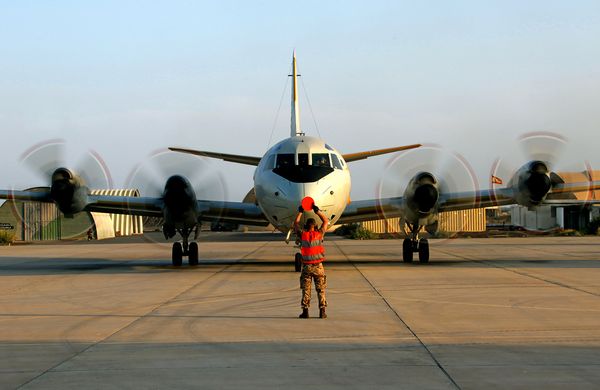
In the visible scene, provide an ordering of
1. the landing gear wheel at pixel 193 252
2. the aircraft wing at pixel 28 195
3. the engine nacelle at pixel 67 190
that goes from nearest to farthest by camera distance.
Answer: the engine nacelle at pixel 67 190 → the aircraft wing at pixel 28 195 → the landing gear wheel at pixel 193 252

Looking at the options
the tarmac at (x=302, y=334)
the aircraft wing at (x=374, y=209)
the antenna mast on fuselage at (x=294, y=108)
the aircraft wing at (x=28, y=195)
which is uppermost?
the antenna mast on fuselage at (x=294, y=108)

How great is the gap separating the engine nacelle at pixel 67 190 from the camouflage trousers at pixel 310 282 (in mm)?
13412

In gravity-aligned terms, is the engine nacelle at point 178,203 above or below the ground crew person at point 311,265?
above

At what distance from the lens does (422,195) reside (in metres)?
23.9

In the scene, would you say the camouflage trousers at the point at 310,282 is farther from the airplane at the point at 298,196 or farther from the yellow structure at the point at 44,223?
the yellow structure at the point at 44,223

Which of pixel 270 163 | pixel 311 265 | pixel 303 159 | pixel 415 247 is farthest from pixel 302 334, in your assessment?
pixel 415 247

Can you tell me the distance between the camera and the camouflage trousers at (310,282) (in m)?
11.7

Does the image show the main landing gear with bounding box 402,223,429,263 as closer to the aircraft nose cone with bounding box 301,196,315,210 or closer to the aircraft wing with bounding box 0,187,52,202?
the aircraft nose cone with bounding box 301,196,315,210

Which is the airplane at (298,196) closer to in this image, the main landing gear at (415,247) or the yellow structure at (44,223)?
the main landing gear at (415,247)

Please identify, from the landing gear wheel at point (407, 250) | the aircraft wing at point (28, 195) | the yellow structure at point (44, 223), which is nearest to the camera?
the aircraft wing at point (28, 195)

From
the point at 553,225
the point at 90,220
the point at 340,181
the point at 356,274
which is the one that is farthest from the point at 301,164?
the point at 553,225

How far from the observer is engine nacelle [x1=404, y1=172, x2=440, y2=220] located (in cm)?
2389

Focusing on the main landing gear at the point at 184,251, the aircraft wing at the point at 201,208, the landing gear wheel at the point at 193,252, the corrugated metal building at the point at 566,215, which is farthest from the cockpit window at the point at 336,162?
the corrugated metal building at the point at 566,215

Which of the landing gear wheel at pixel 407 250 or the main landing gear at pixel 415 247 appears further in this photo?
the landing gear wheel at pixel 407 250
